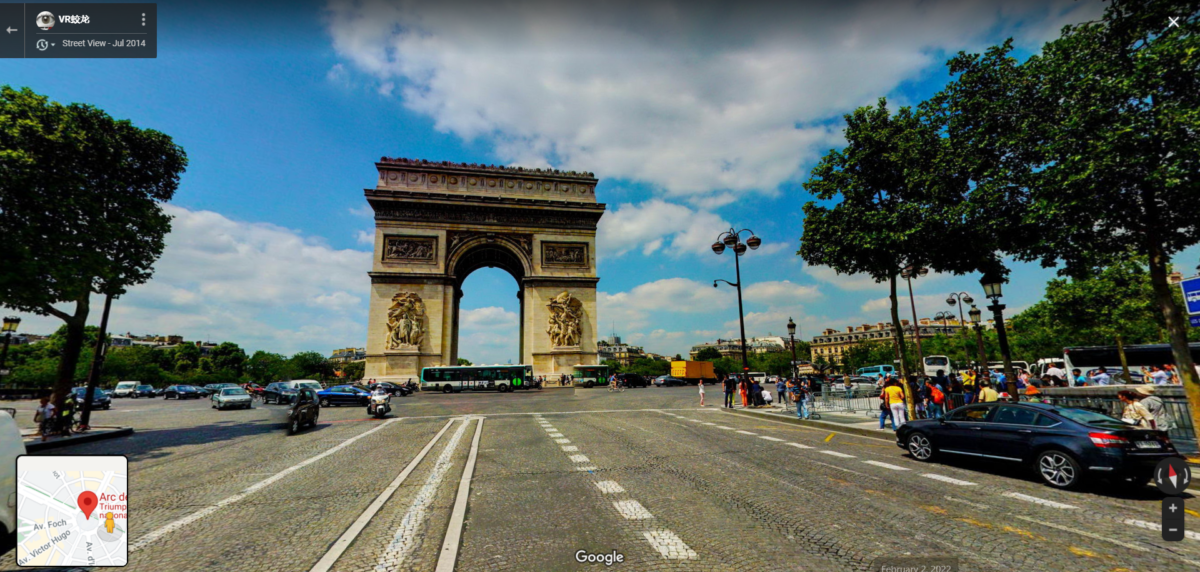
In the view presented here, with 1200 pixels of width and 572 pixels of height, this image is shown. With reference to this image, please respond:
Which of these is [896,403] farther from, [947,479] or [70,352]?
[70,352]

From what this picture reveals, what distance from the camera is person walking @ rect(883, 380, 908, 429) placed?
12.4m

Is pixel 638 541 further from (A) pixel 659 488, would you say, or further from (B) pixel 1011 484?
(B) pixel 1011 484

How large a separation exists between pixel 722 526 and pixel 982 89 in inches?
543

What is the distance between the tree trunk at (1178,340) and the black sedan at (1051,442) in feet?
7.94

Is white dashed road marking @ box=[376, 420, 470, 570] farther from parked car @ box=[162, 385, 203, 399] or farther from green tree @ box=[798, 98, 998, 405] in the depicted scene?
parked car @ box=[162, 385, 203, 399]

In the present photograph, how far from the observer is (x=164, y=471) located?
344 inches

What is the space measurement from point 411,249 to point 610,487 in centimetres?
4217

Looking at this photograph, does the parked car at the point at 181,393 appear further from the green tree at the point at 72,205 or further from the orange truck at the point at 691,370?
the orange truck at the point at 691,370

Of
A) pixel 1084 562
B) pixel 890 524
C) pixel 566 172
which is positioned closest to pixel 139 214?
pixel 890 524

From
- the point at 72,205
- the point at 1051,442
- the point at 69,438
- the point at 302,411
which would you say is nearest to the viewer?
the point at 1051,442

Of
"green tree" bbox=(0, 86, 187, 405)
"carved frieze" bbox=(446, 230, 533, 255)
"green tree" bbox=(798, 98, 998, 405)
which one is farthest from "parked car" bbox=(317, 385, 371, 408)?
"green tree" bbox=(798, 98, 998, 405)

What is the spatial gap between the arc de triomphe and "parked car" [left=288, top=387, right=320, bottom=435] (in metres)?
25.2

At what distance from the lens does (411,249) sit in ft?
146

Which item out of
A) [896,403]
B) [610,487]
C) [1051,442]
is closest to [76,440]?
[610,487]
